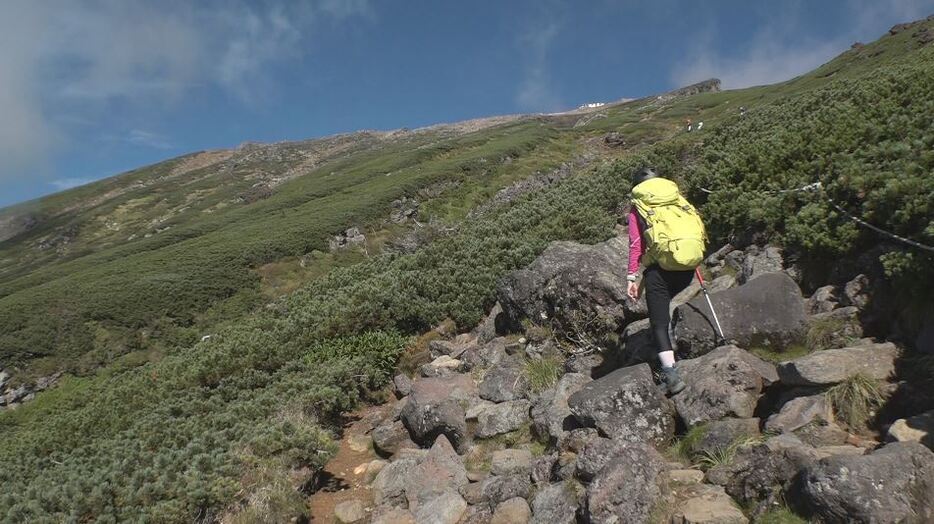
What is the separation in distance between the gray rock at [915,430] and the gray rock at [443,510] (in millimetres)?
4660

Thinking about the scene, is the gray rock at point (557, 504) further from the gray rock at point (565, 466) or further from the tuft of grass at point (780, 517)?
the tuft of grass at point (780, 517)

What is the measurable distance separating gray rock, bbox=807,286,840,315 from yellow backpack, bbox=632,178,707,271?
2171 millimetres

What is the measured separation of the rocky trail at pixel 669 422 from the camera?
188 inches

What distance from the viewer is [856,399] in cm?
550

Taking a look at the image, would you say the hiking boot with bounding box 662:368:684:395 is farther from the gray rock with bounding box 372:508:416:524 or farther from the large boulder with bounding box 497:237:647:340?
the gray rock with bounding box 372:508:416:524

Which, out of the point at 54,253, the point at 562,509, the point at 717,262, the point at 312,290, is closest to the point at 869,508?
the point at 562,509

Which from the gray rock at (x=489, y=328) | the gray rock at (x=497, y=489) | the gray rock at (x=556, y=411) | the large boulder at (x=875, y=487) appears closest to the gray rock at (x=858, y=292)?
the large boulder at (x=875, y=487)

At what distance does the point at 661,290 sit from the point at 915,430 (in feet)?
10.4

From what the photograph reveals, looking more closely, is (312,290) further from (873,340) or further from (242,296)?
(873,340)

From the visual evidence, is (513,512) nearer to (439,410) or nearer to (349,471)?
(439,410)

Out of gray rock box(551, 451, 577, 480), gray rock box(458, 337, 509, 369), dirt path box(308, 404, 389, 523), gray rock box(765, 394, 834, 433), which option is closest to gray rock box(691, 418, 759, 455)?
gray rock box(765, 394, 834, 433)

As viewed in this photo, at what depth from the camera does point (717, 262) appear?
11406mm

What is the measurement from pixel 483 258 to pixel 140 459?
1094 centimetres

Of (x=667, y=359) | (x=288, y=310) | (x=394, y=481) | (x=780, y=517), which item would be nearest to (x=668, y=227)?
(x=667, y=359)
